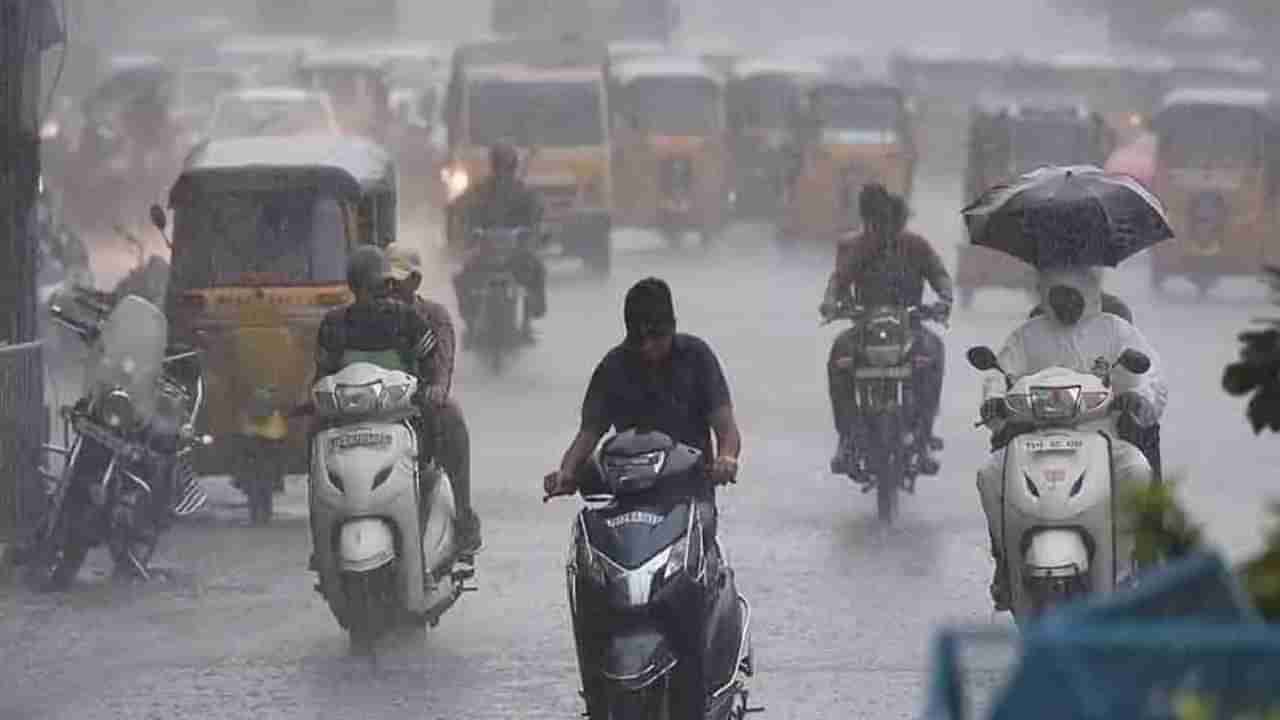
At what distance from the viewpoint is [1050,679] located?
14.3 ft

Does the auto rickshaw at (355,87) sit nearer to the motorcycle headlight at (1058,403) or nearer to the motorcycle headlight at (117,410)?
the motorcycle headlight at (117,410)

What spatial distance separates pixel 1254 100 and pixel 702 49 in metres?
26.0

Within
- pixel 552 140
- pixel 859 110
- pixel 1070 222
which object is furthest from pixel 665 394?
pixel 859 110

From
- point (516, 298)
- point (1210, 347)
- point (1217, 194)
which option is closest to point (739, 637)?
point (516, 298)

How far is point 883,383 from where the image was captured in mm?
16031

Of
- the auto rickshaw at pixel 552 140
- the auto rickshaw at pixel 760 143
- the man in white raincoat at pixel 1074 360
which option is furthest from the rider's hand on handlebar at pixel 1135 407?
the auto rickshaw at pixel 760 143

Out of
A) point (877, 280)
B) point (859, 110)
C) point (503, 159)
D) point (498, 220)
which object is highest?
point (877, 280)

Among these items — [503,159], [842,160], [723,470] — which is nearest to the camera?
[723,470]

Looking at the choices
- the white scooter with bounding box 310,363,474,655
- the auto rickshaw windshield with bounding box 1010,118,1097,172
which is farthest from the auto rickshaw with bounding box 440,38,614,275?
the white scooter with bounding box 310,363,474,655

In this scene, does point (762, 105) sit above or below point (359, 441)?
below

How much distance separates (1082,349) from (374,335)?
262cm

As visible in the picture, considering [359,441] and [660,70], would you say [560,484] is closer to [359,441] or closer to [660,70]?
[359,441]

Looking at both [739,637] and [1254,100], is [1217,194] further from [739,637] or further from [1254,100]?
[739,637]

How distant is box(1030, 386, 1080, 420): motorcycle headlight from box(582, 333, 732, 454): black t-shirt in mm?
1991
